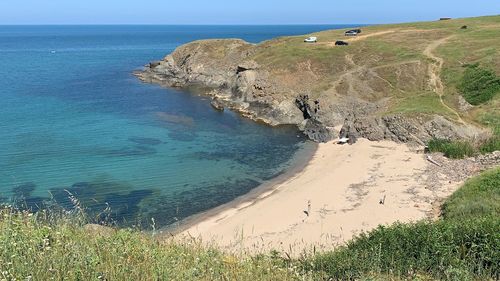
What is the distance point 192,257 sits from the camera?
32.7ft

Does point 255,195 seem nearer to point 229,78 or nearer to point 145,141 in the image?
point 145,141

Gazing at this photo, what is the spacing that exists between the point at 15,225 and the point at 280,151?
39152mm

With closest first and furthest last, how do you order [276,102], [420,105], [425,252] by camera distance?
[425,252]
[420,105]
[276,102]

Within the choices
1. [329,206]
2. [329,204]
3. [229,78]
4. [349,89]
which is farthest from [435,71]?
[329,206]

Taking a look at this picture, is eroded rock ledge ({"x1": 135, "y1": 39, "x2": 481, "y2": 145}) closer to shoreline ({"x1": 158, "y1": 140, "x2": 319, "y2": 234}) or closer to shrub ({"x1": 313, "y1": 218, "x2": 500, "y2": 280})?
shoreline ({"x1": 158, "y1": 140, "x2": 319, "y2": 234})

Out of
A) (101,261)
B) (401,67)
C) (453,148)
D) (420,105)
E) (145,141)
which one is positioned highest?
(101,261)

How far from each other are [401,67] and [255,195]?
38.1 m

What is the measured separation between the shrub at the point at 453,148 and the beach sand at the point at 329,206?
188 centimetres

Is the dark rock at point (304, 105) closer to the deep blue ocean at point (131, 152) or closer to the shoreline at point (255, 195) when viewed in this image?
the deep blue ocean at point (131, 152)

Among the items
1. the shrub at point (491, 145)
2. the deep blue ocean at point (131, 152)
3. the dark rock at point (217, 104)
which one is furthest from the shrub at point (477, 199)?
the dark rock at point (217, 104)

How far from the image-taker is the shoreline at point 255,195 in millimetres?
30469

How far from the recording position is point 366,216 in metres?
30.3

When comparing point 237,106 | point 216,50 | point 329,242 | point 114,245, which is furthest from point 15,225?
point 216,50

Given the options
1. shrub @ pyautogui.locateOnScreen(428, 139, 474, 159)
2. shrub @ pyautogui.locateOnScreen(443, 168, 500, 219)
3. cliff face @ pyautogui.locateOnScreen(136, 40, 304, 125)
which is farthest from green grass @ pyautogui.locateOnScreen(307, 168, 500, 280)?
cliff face @ pyautogui.locateOnScreen(136, 40, 304, 125)
